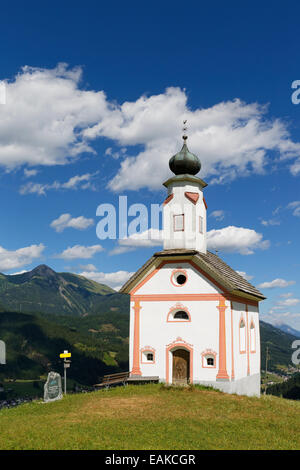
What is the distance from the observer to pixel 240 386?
29.3 meters

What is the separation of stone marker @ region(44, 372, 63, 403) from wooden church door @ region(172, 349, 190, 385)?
7.70 metres

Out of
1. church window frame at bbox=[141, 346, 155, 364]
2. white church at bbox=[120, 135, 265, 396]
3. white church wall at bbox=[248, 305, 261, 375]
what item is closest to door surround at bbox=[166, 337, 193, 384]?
white church at bbox=[120, 135, 265, 396]

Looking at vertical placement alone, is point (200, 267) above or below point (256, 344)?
above

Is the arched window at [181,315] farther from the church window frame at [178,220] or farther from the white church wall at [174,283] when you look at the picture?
the church window frame at [178,220]

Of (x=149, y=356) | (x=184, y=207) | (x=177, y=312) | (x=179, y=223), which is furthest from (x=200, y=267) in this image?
(x=149, y=356)

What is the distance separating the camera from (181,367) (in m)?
29.1

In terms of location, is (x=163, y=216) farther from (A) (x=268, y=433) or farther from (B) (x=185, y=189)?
(A) (x=268, y=433)

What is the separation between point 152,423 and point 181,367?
1182 centimetres

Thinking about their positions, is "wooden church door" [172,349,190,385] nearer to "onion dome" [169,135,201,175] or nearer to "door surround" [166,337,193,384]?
"door surround" [166,337,193,384]

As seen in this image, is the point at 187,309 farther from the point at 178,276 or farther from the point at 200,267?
the point at 200,267

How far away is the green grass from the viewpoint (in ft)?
48.7

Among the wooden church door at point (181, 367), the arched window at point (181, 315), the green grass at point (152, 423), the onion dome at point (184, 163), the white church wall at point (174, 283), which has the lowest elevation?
the green grass at point (152, 423)

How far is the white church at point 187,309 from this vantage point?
92.7 ft

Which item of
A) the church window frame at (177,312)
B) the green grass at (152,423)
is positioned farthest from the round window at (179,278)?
the green grass at (152,423)
